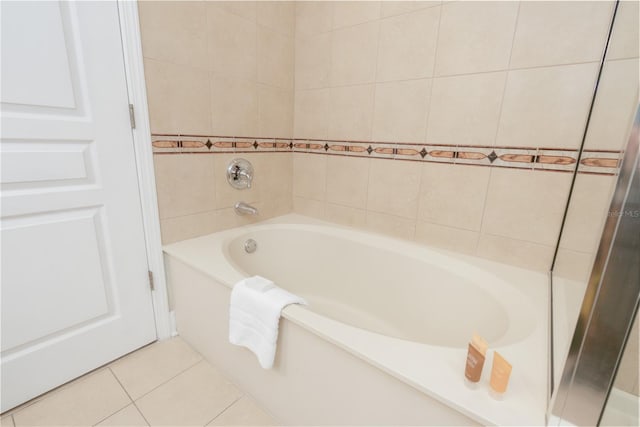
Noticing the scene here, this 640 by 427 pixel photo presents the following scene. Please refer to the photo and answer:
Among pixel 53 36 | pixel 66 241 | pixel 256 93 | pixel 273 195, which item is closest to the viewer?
pixel 53 36

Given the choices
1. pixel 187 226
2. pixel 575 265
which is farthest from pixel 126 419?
pixel 575 265

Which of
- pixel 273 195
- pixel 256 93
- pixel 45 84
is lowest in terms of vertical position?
pixel 273 195

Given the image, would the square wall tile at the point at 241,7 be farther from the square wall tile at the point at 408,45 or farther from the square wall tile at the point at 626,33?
the square wall tile at the point at 626,33

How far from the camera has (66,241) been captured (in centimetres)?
111

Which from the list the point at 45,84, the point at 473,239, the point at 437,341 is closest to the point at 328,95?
the point at 473,239

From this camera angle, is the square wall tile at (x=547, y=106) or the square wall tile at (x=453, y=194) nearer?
the square wall tile at (x=547, y=106)

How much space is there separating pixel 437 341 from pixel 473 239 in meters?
0.51

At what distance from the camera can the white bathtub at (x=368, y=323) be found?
69cm

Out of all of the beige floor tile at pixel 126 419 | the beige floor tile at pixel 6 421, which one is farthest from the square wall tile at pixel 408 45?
the beige floor tile at pixel 6 421

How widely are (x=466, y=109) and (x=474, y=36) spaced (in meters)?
0.30

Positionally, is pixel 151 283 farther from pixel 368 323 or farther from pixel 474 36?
pixel 474 36

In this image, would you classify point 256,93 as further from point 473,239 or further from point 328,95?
point 473,239

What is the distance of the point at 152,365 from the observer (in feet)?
4.32

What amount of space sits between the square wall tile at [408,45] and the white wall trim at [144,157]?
1138 mm
